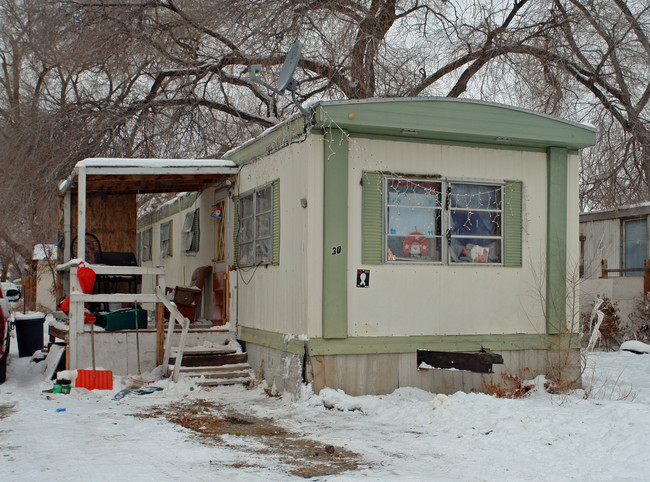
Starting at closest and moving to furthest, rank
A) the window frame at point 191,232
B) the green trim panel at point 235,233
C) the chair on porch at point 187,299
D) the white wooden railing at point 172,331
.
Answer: the white wooden railing at point 172,331 → the green trim panel at point 235,233 → the chair on porch at point 187,299 → the window frame at point 191,232

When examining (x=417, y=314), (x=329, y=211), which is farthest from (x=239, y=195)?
(x=417, y=314)

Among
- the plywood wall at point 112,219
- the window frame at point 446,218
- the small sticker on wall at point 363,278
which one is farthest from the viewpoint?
the plywood wall at point 112,219

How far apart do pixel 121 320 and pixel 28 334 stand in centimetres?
294

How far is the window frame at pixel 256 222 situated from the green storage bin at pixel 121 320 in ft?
5.29

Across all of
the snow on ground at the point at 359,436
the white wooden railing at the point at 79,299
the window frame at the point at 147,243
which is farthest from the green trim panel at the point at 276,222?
the window frame at the point at 147,243

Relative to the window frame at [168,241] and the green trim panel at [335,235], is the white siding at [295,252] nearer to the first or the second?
the green trim panel at [335,235]

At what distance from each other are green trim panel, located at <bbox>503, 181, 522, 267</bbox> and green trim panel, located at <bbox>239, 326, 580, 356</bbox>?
991 millimetres

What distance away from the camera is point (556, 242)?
926 cm

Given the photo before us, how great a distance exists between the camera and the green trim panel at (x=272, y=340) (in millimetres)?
8281

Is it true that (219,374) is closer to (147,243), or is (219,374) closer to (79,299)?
(79,299)

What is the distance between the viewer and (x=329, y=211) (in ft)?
26.9

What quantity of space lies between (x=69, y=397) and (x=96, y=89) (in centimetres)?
973

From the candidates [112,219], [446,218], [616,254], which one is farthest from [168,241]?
[616,254]

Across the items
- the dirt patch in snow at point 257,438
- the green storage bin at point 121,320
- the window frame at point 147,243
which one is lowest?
the dirt patch in snow at point 257,438
